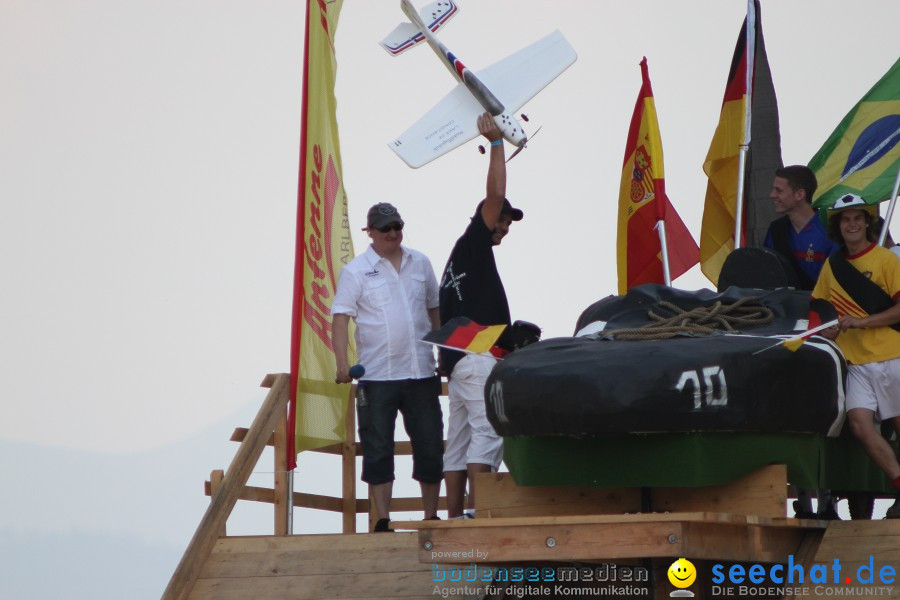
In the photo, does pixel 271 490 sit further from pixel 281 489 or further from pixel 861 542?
pixel 861 542

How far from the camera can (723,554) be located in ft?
15.4

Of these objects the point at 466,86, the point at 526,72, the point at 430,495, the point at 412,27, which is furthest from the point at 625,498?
the point at 412,27

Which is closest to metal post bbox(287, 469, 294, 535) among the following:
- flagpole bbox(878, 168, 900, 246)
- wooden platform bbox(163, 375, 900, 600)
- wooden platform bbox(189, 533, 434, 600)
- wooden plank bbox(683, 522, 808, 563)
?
wooden platform bbox(163, 375, 900, 600)

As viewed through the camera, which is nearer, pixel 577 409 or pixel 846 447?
pixel 577 409

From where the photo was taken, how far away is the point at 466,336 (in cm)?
574

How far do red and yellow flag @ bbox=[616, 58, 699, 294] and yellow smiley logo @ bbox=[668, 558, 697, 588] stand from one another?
317cm

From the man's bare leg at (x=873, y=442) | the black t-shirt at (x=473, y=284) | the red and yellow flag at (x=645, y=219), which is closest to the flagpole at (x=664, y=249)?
the red and yellow flag at (x=645, y=219)

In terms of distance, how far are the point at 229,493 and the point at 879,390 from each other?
3157 millimetres

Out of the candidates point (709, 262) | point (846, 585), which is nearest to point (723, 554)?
point (846, 585)

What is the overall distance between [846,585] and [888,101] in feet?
13.1

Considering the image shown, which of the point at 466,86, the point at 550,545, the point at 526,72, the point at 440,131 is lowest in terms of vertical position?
the point at 550,545

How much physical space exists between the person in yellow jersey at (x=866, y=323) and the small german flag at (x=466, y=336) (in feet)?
4.67

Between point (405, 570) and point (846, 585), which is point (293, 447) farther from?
point (846, 585)

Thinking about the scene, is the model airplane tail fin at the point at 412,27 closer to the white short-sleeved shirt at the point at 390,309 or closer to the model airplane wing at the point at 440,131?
the model airplane wing at the point at 440,131
